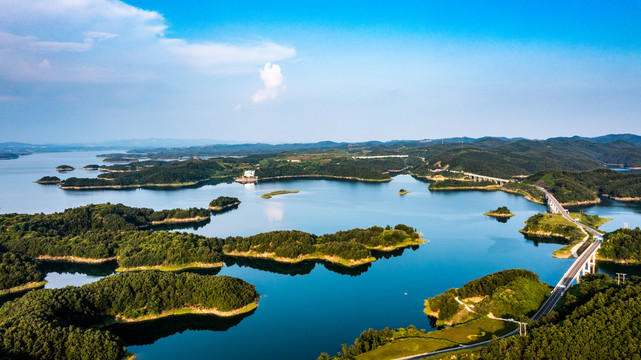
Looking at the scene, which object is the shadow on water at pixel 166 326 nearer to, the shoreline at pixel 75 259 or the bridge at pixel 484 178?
the shoreline at pixel 75 259

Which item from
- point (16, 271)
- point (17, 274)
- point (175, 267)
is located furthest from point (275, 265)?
point (16, 271)

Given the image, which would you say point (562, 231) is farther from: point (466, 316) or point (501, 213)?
point (466, 316)

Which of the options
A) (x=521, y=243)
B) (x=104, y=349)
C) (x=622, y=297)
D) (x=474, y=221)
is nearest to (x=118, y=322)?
(x=104, y=349)

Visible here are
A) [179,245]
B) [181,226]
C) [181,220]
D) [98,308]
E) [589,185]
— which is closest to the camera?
[98,308]

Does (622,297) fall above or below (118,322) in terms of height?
above

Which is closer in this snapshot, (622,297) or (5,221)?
(622,297)

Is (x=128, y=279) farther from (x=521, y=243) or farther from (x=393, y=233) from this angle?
(x=521, y=243)
